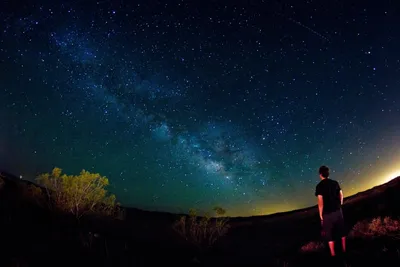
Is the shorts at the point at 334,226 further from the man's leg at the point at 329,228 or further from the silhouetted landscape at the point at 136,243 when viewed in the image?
the silhouetted landscape at the point at 136,243

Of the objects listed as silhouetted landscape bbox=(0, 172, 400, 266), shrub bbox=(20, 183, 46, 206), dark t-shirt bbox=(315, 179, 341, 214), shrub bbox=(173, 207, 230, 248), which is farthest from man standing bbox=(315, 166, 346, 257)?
shrub bbox=(20, 183, 46, 206)

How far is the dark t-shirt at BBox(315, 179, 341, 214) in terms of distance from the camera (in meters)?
6.87

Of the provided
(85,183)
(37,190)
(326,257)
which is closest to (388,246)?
(326,257)

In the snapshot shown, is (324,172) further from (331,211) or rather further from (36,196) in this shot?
(36,196)

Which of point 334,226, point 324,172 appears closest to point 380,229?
point 334,226

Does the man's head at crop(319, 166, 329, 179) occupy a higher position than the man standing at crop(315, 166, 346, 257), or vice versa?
the man's head at crop(319, 166, 329, 179)

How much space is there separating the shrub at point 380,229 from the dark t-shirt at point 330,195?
3.23m

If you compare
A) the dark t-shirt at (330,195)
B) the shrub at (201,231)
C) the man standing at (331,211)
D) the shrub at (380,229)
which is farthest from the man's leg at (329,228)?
the shrub at (201,231)

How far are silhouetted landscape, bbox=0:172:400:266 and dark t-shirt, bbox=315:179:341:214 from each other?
3.99 feet

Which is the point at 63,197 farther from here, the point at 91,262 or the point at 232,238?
the point at 232,238

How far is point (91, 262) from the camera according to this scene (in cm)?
858

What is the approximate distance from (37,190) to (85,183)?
97.8 inches

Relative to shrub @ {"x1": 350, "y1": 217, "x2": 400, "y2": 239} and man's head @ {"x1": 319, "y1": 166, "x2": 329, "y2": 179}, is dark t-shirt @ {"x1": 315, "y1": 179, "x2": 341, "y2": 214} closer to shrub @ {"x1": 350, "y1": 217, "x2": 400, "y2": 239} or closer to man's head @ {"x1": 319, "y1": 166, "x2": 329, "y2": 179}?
man's head @ {"x1": 319, "y1": 166, "x2": 329, "y2": 179}

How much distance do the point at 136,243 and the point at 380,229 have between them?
9638 mm
